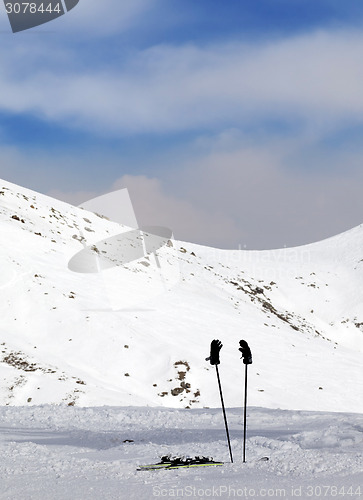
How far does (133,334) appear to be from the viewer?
21.5 metres

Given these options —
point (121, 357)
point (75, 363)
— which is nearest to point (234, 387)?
point (121, 357)

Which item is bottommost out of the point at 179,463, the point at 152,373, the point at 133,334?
the point at 179,463

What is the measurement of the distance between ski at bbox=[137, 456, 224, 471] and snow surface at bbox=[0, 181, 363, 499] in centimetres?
24

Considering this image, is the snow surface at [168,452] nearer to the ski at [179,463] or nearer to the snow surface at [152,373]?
the snow surface at [152,373]

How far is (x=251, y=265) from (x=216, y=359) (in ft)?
161

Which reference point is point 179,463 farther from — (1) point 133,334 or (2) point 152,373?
(1) point 133,334

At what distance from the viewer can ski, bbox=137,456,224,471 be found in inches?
245

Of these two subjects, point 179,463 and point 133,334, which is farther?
point 133,334

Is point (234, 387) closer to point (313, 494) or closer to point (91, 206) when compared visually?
point (313, 494)

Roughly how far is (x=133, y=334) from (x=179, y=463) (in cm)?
1530

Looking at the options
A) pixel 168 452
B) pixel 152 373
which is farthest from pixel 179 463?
pixel 152 373

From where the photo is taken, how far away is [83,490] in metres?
5.34

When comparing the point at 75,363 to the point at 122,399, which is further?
the point at 75,363

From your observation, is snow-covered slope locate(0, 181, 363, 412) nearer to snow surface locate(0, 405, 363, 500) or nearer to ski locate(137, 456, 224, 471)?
snow surface locate(0, 405, 363, 500)
